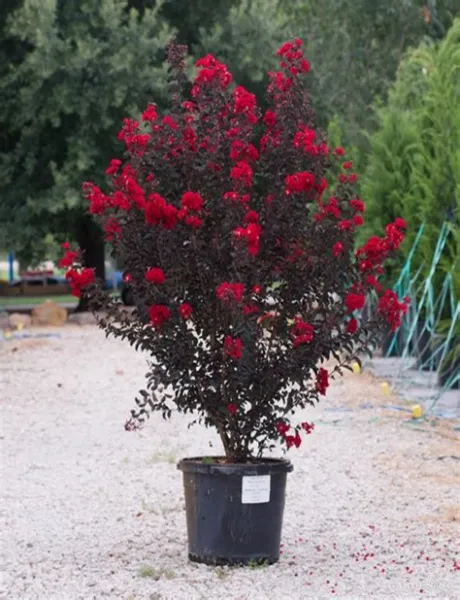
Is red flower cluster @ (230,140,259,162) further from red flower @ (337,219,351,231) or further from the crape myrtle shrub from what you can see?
red flower @ (337,219,351,231)

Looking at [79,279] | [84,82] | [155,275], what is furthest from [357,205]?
[84,82]

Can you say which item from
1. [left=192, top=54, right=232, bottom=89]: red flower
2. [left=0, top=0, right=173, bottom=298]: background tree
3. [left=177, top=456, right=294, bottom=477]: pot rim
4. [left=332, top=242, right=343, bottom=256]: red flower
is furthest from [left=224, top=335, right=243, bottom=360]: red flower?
[left=0, top=0, right=173, bottom=298]: background tree

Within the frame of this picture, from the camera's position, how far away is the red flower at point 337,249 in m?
5.73

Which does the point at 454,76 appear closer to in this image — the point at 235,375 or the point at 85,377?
the point at 85,377

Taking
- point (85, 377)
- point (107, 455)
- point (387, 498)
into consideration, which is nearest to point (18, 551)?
point (387, 498)

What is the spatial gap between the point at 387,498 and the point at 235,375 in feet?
6.58

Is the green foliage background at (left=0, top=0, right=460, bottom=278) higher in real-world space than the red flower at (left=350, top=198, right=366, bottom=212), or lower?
higher

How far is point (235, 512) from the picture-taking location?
222 inches

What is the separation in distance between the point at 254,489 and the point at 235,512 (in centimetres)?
13

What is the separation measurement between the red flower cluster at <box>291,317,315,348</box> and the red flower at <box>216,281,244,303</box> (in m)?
0.36

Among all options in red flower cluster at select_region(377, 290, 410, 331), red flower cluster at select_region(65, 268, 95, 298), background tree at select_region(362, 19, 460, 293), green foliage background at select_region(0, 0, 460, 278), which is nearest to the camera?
red flower cluster at select_region(65, 268, 95, 298)

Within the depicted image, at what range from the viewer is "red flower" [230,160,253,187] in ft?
18.0

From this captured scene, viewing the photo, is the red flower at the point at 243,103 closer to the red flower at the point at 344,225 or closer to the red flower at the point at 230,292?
the red flower at the point at 344,225

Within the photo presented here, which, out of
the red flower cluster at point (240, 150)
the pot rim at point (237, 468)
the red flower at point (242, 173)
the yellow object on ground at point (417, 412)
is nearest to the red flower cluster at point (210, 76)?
the red flower cluster at point (240, 150)
